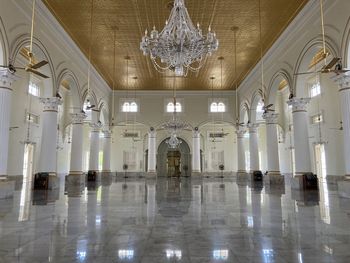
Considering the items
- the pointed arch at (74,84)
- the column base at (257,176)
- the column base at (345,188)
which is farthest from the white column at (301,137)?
the pointed arch at (74,84)

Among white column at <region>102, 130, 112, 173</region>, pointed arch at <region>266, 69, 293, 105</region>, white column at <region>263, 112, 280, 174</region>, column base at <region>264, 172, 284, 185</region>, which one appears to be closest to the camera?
pointed arch at <region>266, 69, 293, 105</region>

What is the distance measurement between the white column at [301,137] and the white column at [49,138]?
392 inches

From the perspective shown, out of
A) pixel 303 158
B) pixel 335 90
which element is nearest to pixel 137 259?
pixel 303 158

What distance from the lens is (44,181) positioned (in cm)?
1169

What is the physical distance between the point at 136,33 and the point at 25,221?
9.29 m

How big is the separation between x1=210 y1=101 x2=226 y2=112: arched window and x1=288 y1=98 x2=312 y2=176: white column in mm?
9635

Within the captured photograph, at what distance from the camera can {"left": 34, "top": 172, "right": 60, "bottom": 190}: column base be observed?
458 inches

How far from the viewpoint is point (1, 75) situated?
337 inches

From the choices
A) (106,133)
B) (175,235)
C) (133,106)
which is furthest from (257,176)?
(175,235)

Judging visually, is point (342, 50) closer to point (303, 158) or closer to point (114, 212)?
point (303, 158)

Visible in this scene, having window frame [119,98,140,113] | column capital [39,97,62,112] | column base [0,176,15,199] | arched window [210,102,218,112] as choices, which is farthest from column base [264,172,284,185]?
column base [0,176,15,199]

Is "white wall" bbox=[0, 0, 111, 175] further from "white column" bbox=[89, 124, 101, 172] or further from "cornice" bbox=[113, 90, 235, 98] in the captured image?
"cornice" bbox=[113, 90, 235, 98]

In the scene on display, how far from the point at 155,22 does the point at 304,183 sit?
8.62m

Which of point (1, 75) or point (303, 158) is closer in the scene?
point (1, 75)
